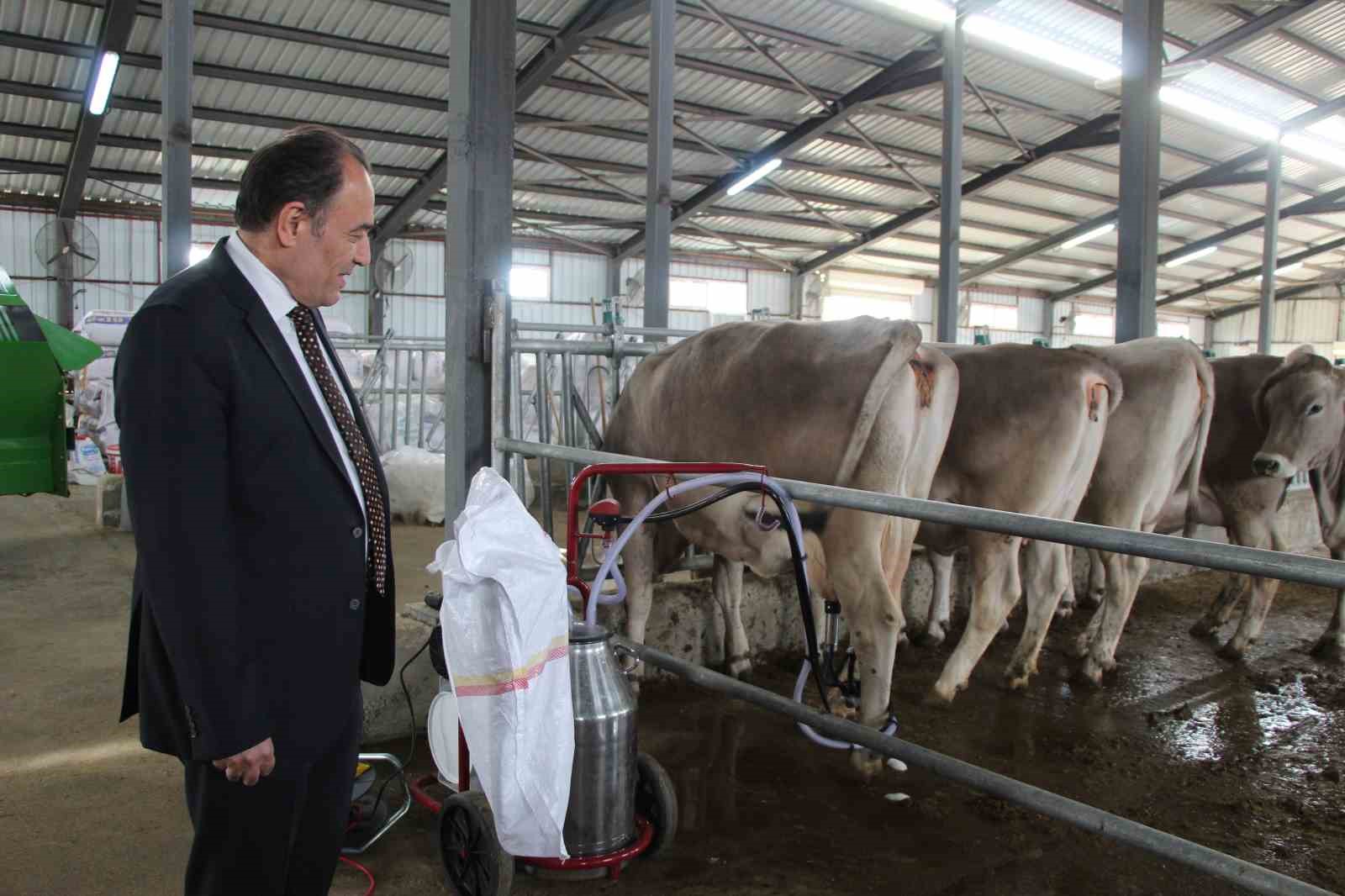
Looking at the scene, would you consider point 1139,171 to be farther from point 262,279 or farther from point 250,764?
point 250,764

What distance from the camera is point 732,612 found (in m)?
4.71

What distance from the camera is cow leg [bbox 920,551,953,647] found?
213 inches

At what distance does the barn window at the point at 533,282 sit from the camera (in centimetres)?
2192

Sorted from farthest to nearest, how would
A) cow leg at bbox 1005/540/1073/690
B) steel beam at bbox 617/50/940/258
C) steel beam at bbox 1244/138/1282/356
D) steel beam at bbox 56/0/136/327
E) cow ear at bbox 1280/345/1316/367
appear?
steel beam at bbox 617/50/940/258
steel beam at bbox 1244/138/1282/356
steel beam at bbox 56/0/136/327
cow ear at bbox 1280/345/1316/367
cow leg at bbox 1005/540/1073/690

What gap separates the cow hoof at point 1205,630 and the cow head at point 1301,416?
3.49ft

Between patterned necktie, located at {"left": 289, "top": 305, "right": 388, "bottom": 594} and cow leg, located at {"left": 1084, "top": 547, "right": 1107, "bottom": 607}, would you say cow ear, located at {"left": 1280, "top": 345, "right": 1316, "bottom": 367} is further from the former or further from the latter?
patterned necktie, located at {"left": 289, "top": 305, "right": 388, "bottom": 594}

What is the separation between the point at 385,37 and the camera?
513 inches

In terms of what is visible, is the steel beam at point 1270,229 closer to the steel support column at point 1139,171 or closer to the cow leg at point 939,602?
the steel support column at point 1139,171

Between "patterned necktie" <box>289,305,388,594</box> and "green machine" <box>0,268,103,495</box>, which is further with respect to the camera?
"green machine" <box>0,268,103,495</box>

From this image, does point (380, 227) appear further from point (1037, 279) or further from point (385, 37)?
point (1037, 279)

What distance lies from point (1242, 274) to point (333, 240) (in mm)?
35807

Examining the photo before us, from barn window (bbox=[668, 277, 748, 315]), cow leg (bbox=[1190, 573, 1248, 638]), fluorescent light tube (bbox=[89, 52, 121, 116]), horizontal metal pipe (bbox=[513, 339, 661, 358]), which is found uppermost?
fluorescent light tube (bbox=[89, 52, 121, 116])

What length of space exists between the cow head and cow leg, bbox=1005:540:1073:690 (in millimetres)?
1660

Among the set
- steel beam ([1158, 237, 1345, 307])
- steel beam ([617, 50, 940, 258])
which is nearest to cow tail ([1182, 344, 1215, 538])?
steel beam ([617, 50, 940, 258])
